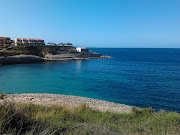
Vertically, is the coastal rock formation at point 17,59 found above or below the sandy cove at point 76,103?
above

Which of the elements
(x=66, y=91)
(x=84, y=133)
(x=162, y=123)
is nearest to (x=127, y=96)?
(x=66, y=91)

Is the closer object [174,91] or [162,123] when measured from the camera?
[162,123]

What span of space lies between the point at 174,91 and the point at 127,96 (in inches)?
264

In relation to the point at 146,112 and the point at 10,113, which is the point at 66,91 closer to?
the point at 146,112

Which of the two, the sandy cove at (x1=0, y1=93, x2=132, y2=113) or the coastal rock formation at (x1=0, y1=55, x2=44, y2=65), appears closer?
the sandy cove at (x1=0, y1=93, x2=132, y2=113)

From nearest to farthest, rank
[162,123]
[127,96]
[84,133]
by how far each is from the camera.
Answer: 1. [84,133]
2. [162,123]
3. [127,96]

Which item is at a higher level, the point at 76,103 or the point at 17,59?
→ the point at 17,59

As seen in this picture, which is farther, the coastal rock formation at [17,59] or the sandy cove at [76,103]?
the coastal rock formation at [17,59]

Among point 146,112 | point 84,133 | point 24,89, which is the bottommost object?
point 24,89

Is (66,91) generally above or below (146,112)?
below

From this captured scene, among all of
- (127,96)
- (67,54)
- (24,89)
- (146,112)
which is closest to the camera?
(146,112)

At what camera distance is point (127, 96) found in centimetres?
1736

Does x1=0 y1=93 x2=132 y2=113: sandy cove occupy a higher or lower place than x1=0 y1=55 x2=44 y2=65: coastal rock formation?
lower

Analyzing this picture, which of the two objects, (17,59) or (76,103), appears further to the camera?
(17,59)
